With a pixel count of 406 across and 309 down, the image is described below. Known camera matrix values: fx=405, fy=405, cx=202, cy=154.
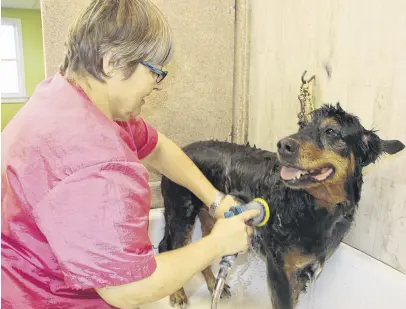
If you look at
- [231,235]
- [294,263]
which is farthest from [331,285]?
[231,235]

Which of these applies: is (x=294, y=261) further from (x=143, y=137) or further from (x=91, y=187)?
(x=91, y=187)

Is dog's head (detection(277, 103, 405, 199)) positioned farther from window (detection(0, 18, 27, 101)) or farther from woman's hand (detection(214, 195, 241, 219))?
window (detection(0, 18, 27, 101))

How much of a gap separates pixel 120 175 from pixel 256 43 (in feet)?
5.84

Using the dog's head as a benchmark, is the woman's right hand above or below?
below

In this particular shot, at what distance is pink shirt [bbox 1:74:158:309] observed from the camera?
0.90 m

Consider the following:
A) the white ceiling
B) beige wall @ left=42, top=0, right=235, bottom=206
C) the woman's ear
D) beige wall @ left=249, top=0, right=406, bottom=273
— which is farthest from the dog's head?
the white ceiling

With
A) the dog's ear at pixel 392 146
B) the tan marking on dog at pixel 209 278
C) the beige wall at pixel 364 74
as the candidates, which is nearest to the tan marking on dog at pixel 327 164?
the dog's ear at pixel 392 146

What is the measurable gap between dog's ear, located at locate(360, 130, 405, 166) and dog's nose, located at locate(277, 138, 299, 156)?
0.25 m

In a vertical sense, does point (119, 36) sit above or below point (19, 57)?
below

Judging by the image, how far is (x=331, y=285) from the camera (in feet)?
5.72

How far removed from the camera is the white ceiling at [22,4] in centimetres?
717

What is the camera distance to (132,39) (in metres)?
1.04

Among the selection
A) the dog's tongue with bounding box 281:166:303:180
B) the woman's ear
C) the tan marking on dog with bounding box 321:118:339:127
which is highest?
the woman's ear

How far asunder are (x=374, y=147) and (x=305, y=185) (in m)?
0.28
